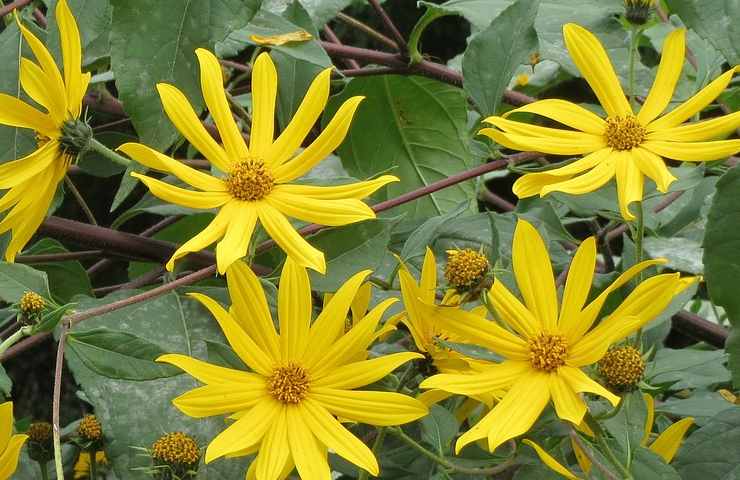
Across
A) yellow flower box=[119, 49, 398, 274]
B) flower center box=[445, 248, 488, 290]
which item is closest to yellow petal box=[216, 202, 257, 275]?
yellow flower box=[119, 49, 398, 274]

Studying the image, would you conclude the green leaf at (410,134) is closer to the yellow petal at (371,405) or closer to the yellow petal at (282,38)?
the yellow petal at (282,38)

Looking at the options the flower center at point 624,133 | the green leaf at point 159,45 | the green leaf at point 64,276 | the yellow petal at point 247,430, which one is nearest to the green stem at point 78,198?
the green leaf at point 64,276

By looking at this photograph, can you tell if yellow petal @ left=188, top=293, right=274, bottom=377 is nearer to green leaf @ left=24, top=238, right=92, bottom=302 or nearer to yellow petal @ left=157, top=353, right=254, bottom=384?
yellow petal @ left=157, top=353, right=254, bottom=384

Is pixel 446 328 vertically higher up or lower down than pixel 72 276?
lower down

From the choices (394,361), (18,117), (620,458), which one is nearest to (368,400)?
(394,361)

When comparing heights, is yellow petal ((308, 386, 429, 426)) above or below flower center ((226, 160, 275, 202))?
below

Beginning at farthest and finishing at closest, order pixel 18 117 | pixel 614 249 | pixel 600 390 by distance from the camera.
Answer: pixel 614 249
pixel 18 117
pixel 600 390

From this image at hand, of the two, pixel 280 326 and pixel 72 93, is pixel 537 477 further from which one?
pixel 72 93

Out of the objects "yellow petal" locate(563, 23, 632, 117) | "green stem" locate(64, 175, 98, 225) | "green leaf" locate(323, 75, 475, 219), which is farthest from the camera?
"green leaf" locate(323, 75, 475, 219)

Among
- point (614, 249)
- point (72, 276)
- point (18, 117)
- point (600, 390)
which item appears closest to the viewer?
point (600, 390)
